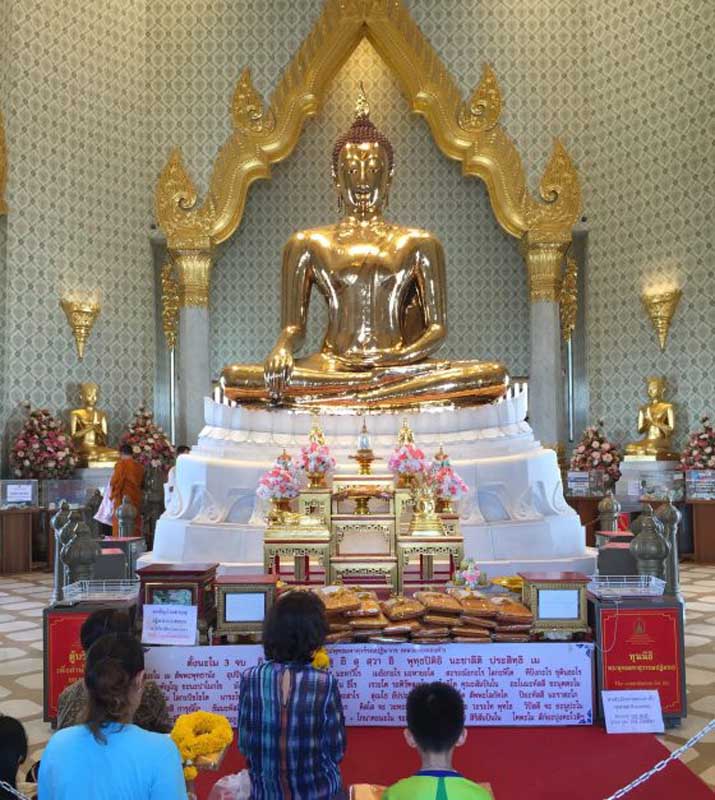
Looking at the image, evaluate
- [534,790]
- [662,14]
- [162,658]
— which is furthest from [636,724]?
[662,14]

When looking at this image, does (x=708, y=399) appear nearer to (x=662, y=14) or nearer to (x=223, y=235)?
(x=662, y=14)

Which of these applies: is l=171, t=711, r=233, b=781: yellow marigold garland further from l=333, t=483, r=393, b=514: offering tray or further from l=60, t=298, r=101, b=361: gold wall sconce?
l=60, t=298, r=101, b=361: gold wall sconce

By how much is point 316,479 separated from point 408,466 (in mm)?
534

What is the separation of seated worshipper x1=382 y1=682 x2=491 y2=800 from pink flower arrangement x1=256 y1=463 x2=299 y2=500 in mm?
3083

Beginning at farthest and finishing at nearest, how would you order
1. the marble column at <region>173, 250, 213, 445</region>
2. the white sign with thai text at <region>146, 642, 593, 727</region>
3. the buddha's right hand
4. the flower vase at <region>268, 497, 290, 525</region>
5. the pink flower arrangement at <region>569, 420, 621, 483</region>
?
the marble column at <region>173, 250, 213, 445</region> → the pink flower arrangement at <region>569, 420, 621, 483</region> → the buddha's right hand → the flower vase at <region>268, 497, 290, 525</region> → the white sign with thai text at <region>146, 642, 593, 727</region>

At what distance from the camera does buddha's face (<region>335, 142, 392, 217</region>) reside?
7.40 metres

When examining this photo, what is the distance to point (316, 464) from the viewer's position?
514 centimetres

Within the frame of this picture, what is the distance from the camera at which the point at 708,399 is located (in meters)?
8.93

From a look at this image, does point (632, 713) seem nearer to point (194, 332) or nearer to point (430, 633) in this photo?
point (430, 633)

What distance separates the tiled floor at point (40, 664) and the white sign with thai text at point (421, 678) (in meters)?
0.39

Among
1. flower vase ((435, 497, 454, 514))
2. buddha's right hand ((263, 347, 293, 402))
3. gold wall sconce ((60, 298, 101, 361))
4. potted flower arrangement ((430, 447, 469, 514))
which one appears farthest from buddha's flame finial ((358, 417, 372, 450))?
gold wall sconce ((60, 298, 101, 361))

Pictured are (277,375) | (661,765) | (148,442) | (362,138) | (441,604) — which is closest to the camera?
(661,765)

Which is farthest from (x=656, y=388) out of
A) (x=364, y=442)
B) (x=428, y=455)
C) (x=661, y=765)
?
(x=661, y=765)

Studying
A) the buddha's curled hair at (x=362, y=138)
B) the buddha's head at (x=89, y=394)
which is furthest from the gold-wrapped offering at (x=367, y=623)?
the buddha's head at (x=89, y=394)
